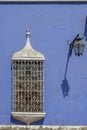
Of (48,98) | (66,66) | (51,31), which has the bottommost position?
(48,98)

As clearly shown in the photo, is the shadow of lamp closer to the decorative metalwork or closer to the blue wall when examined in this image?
the blue wall

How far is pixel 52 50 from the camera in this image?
9758 mm

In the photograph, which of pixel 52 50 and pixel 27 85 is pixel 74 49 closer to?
pixel 52 50

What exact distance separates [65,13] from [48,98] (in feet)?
6.12

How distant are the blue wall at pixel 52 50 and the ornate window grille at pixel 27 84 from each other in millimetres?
112

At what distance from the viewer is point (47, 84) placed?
9734 millimetres

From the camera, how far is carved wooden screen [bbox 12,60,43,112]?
9734 millimetres

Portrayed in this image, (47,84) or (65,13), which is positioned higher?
A: (65,13)

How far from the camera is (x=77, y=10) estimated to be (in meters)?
9.78

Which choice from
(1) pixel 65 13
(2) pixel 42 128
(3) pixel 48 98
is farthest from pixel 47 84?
(1) pixel 65 13

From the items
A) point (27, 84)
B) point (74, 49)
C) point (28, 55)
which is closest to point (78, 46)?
point (74, 49)

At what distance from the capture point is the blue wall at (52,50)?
31.9 ft

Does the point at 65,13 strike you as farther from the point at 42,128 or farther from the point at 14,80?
the point at 42,128

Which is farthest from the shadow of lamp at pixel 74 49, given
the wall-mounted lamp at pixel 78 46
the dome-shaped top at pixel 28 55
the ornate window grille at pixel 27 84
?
the dome-shaped top at pixel 28 55
